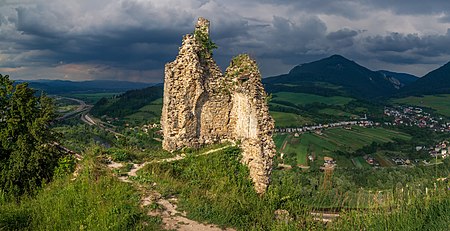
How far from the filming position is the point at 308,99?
171m

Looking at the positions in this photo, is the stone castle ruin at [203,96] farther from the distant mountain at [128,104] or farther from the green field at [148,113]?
the distant mountain at [128,104]

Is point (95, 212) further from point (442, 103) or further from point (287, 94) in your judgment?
point (442, 103)

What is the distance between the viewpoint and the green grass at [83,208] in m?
9.73

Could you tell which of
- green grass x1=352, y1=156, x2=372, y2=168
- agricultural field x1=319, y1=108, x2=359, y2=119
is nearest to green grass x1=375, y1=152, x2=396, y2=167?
green grass x1=352, y1=156, x2=372, y2=168

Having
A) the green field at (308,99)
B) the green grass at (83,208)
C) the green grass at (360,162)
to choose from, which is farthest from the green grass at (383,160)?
the green grass at (83,208)

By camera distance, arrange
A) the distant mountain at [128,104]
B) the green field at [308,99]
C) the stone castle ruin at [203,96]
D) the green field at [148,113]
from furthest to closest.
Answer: the green field at [308,99], the distant mountain at [128,104], the green field at [148,113], the stone castle ruin at [203,96]

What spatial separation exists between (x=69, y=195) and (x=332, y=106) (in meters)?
153

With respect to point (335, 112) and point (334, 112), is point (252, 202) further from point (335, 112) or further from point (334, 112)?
point (335, 112)

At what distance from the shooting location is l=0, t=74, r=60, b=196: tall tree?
1332cm

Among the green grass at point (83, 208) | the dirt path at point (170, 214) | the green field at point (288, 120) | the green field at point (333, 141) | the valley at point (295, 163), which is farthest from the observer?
the green field at point (288, 120)

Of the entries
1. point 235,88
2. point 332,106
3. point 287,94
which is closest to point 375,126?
point 332,106

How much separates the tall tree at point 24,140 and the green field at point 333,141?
64123 millimetres

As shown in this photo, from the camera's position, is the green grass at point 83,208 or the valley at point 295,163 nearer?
the green grass at point 83,208

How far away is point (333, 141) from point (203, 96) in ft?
276
